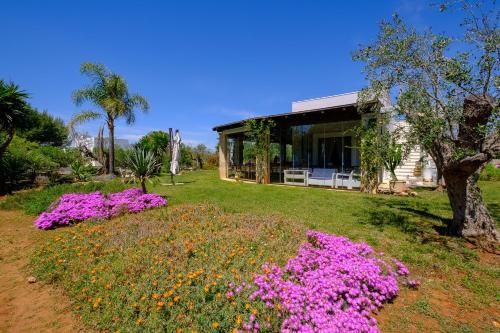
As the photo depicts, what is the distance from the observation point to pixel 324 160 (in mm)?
15367

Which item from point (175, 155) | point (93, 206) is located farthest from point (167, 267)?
point (175, 155)

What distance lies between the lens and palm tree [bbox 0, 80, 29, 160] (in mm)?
11852

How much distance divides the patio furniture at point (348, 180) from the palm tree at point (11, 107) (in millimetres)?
15707

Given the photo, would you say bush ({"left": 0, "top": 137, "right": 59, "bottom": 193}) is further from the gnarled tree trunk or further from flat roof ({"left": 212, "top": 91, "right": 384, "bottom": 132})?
the gnarled tree trunk

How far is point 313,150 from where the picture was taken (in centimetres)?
1530

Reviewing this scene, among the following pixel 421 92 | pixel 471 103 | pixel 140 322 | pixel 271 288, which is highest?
pixel 421 92

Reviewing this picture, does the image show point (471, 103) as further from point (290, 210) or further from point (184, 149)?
point (184, 149)

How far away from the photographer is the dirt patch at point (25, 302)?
2865mm

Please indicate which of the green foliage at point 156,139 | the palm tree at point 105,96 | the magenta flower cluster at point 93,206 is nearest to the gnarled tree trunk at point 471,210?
the magenta flower cluster at point 93,206

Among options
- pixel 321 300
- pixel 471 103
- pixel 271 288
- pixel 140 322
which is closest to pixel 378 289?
pixel 321 300

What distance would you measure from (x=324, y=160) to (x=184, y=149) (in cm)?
1743

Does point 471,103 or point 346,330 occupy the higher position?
point 471,103

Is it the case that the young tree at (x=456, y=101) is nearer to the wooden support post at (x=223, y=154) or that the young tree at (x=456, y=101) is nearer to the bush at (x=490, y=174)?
the wooden support post at (x=223, y=154)

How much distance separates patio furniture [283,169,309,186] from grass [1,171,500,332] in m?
5.19
